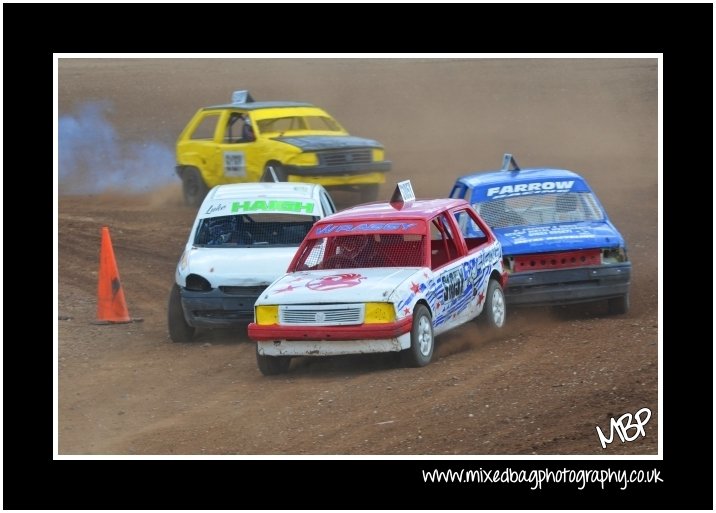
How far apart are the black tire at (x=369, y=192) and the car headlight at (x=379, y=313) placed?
9.35m

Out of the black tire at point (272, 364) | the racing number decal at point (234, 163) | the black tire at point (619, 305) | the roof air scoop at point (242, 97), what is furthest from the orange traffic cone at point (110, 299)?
the roof air scoop at point (242, 97)

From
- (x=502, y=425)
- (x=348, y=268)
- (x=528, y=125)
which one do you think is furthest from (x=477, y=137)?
(x=502, y=425)

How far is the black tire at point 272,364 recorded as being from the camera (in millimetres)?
11516

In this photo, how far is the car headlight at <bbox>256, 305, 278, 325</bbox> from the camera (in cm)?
1134

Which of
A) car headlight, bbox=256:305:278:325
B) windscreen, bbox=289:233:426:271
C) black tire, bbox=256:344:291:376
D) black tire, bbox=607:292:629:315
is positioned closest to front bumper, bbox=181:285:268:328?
windscreen, bbox=289:233:426:271

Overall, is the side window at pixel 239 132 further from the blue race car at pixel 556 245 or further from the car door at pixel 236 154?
the blue race car at pixel 556 245

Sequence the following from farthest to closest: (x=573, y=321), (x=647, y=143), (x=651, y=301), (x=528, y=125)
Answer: (x=528, y=125) < (x=647, y=143) < (x=651, y=301) < (x=573, y=321)

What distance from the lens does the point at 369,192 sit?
805 inches

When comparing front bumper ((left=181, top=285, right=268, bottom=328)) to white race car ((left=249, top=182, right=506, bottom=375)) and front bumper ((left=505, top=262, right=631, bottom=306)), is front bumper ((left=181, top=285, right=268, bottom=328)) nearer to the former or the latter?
white race car ((left=249, top=182, right=506, bottom=375))

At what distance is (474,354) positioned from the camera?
39.0 feet

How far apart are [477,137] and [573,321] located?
15955 mm

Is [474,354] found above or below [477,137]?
below

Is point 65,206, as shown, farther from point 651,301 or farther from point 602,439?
point 602,439

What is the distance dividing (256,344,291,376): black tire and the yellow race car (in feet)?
24.3
